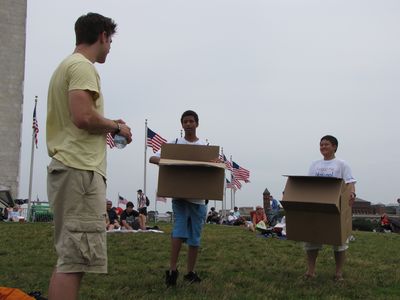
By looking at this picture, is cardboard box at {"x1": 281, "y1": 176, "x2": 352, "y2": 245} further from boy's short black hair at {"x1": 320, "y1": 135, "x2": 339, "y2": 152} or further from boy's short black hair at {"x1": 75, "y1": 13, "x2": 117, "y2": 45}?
boy's short black hair at {"x1": 75, "y1": 13, "x2": 117, "y2": 45}

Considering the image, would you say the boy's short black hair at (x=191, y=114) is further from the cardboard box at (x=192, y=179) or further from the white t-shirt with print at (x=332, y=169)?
the white t-shirt with print at (x=332, y=169)

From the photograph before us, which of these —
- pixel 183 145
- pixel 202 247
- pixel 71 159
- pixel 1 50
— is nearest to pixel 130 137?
pixel 71 159

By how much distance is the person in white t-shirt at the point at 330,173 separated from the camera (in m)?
5.89

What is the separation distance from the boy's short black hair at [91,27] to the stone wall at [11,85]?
3781cm

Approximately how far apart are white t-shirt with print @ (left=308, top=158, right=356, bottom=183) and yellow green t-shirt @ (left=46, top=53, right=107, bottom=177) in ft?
12.0

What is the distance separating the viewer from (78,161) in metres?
2.90

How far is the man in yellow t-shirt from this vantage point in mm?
2793

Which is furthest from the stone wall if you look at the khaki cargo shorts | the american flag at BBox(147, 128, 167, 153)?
the khaki cargo shorts

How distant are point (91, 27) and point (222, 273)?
3938mm

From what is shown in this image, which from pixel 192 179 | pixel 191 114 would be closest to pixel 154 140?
pixel 191 114

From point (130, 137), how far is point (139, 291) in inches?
86.7

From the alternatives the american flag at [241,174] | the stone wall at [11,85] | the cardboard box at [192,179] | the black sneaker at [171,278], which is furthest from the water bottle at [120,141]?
the stone wall at [11,85]

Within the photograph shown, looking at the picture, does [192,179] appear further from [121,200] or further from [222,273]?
[121,200]

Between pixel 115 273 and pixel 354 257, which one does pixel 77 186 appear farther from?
pixel 354 257
